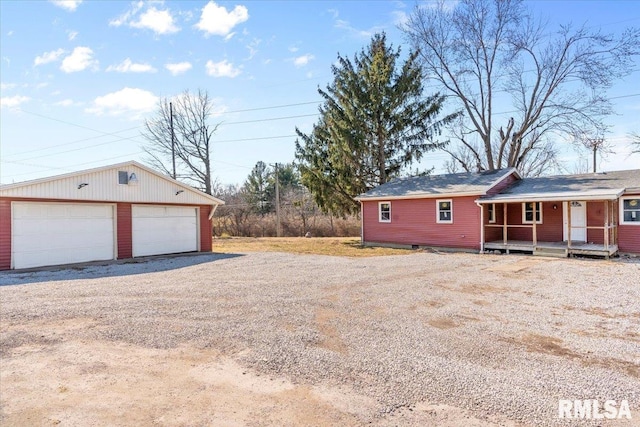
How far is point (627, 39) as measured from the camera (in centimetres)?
1827

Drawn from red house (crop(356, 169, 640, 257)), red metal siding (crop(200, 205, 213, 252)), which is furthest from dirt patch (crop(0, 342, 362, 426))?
red metal siding (crop(200, 205, 213, 252))

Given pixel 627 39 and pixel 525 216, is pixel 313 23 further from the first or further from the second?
pixel 627 39

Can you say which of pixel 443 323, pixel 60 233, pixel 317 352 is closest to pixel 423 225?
pixel 443 323

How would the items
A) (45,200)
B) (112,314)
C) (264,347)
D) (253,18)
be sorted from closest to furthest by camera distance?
1. (264,347)
2. (112,314)
3. (45,200)
4. (253,18)

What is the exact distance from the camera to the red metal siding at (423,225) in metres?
14.9

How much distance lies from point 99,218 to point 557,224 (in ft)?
56.9

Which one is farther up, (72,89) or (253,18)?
(253,18)

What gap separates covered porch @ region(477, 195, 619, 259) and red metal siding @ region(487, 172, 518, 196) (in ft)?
2.11

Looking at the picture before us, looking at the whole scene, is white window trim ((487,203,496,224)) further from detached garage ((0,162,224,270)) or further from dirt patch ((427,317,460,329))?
detached garage ((0,162,224,270))

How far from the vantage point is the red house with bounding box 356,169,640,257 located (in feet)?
41.8

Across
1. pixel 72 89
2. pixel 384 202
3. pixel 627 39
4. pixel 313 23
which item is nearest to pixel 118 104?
pixel 72 89

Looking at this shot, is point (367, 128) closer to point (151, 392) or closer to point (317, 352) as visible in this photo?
point (317, 352)

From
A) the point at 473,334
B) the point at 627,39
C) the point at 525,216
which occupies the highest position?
the point at 627,39

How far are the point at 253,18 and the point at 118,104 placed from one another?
13.1 metres
